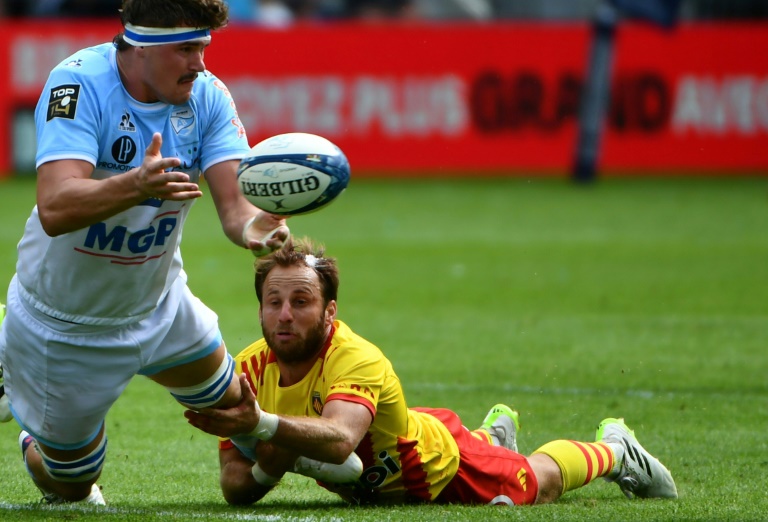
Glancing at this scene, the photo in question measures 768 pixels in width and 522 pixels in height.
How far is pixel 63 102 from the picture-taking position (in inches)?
189

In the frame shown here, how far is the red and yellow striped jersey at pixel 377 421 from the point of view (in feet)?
Answer: 18.5

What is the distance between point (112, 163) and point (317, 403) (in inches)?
56.3

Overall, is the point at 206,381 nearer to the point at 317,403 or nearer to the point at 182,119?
the point at 317,403

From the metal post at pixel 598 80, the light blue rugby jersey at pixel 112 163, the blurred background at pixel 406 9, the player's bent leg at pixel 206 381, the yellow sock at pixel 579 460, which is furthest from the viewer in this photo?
the blurred background at pixel 406 9

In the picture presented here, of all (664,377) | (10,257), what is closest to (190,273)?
(10,257)

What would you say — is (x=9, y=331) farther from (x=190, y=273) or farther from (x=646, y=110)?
(x=646, y=110)

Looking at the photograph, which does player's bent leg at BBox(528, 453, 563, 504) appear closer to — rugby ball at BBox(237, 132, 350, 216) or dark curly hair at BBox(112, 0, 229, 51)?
rugby ball at BBox(237, 132, 350, 216)

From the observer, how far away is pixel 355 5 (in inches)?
942

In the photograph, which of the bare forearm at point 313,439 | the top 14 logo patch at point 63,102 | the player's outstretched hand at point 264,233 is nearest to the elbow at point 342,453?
the bare forearm at point 313,439

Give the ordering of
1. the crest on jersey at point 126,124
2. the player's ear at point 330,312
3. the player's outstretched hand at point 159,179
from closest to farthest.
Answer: the player's outstretched hand at point 159,179, the crest on jersey at point 126,124, the player's ear at point 330,312

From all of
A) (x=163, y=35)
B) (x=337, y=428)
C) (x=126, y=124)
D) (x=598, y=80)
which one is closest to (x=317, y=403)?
(x=337, y=428)

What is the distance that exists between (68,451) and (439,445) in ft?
5.28

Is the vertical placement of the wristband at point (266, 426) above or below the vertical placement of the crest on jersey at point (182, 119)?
below

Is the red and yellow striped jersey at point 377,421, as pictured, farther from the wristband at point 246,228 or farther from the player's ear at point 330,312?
the wristband at point 246,228
